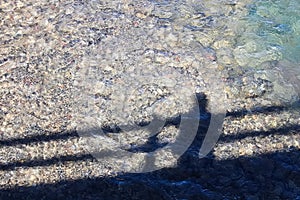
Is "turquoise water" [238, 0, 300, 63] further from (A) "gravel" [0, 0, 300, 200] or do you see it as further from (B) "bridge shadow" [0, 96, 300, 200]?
(B) "bridge shadow" [0, 96, 300, 200]

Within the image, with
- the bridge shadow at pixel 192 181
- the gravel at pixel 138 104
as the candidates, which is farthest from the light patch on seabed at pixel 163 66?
the bridge shadow at pixel 192 181

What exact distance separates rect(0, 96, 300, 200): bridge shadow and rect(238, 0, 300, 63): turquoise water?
151cm

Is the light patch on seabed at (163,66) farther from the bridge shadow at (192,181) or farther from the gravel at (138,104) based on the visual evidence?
the bridge shadow at (192,181)

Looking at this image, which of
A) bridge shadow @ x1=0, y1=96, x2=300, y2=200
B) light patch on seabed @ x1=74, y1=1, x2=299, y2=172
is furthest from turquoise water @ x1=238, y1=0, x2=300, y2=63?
bridge shadow @ x1=0, y1=96, x2=300, y2=200

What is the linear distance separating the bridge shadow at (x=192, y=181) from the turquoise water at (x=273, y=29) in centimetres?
151

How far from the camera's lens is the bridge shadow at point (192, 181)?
12.5 ft

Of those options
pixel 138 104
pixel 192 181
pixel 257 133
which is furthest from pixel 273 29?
pixel 192 181

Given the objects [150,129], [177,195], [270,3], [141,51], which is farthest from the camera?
[270,3]

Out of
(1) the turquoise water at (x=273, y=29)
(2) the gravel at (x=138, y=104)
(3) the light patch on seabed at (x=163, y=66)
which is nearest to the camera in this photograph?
(2) the gravel at (x=138, y=104)

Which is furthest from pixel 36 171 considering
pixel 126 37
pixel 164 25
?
pixel 164 25

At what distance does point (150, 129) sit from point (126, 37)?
58.1 inches

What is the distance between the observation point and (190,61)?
5141mm

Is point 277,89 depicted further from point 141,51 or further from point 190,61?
point 141,51

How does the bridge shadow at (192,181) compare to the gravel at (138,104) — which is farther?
the gravel at (138,104)
